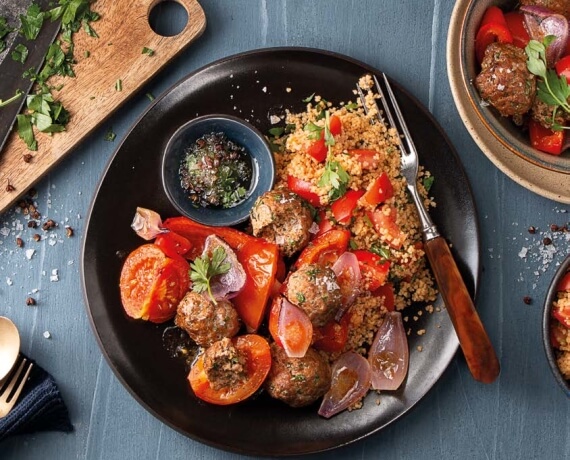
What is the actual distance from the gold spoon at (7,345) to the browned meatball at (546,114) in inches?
97.3

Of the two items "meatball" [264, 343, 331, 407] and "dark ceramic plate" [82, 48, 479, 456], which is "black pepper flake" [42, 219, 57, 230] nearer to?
"dark ceramic plate" [82, 48, 479, 456]

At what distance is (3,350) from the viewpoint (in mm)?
3289

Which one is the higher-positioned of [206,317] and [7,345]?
[206,317]

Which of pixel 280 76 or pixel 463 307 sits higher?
pixel 280 76

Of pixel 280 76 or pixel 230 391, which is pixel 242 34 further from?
pixel 230 391

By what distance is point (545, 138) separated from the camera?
3154mm

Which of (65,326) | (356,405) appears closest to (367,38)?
(356,405)

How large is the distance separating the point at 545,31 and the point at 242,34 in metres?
1.37

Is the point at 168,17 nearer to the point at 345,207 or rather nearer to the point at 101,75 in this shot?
the point at 101,75

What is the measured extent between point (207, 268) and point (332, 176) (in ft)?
2.13

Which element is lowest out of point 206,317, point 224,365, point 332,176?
point 224,365

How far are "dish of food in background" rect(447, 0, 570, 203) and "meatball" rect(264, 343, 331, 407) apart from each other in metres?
1.17

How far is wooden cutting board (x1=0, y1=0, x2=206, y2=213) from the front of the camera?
3.39 m

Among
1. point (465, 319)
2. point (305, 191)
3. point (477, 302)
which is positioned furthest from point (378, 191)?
point (477, 302)
